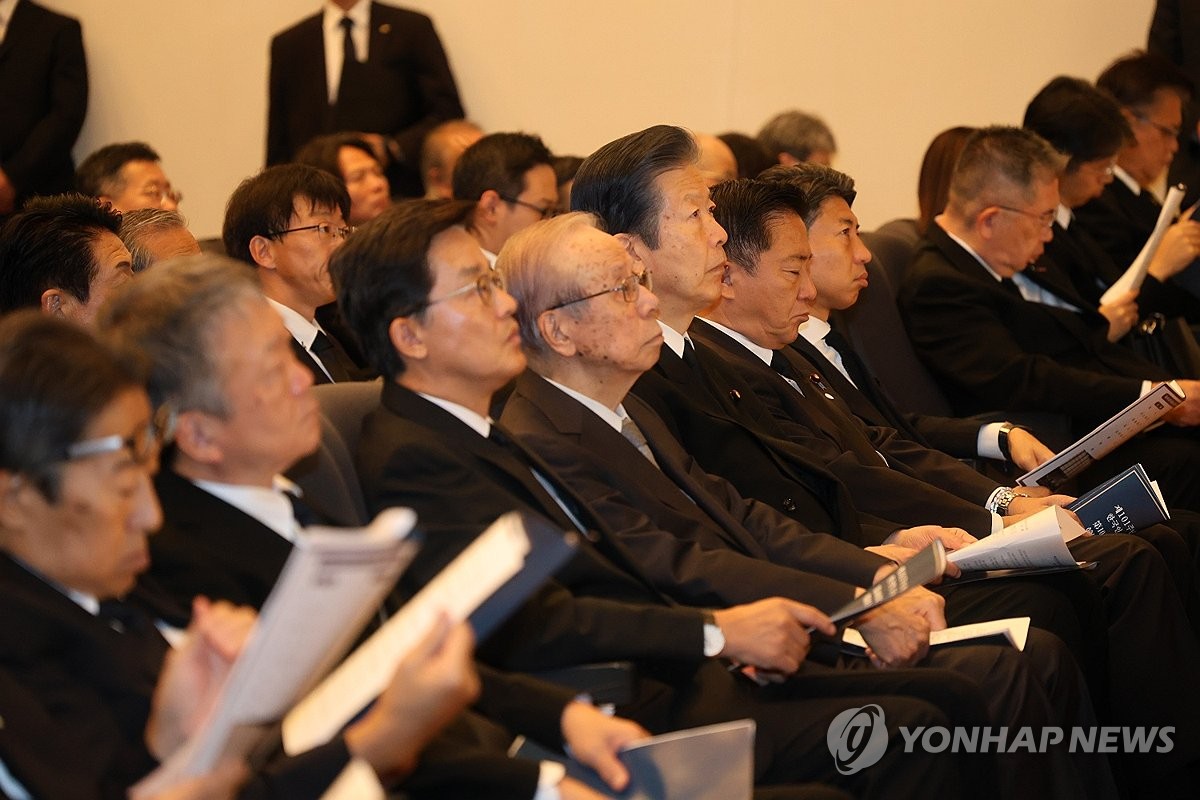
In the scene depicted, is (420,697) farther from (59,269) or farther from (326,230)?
(326,230)

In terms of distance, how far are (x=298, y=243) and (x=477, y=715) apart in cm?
227

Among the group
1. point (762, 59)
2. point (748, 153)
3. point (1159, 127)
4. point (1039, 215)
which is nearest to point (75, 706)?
point (1039, 215)

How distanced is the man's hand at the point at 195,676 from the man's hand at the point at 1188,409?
3.68 metres

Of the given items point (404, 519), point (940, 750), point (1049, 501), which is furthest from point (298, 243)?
point (404, 519)

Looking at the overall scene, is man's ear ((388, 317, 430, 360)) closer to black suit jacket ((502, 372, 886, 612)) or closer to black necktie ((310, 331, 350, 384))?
black suit jacket ((502, 372, 886, 612))

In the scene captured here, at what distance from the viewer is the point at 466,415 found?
264cm

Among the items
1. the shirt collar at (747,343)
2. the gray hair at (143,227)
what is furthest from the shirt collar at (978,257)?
the gray hair at (143,227)

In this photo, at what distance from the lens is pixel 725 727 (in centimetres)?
204

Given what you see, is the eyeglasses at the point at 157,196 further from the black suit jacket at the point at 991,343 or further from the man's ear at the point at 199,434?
the man's ear at the point at 199,434

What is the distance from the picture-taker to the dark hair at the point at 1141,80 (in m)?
6.33

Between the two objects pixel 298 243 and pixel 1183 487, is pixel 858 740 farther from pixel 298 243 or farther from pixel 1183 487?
pixel 1183 487

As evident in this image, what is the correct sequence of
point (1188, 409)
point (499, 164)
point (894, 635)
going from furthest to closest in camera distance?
point (499, 164) → point (1188, 409) → point (894, 635)

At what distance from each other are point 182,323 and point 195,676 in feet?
2.06

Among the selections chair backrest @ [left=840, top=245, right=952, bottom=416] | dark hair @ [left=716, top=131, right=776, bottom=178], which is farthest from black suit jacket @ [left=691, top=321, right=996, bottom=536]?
dark hair @ [left=716, top=131, right=776, bottom=178]
